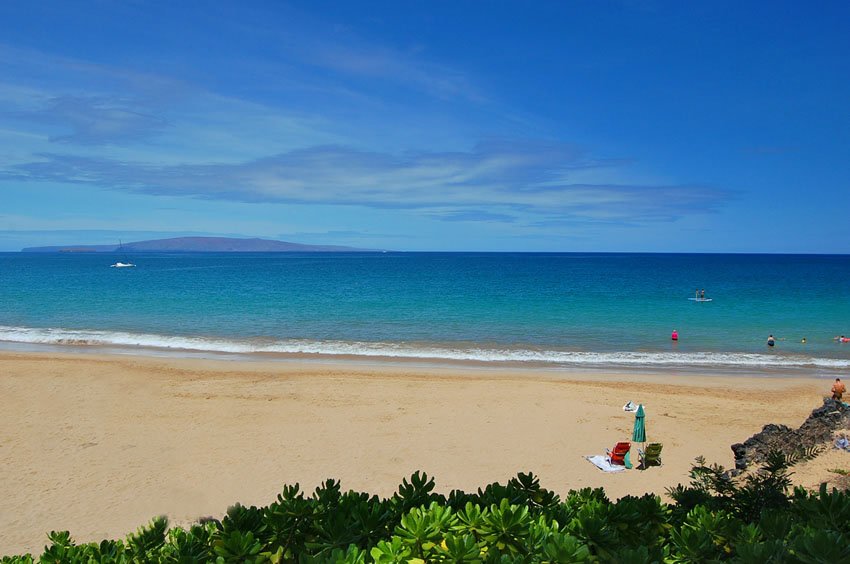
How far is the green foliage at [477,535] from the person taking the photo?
2750 mm

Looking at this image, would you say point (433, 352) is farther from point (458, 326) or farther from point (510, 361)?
point (458, 326)

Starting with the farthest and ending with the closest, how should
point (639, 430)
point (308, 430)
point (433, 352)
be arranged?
1. point (433, 352)
2. point (308, 430)
3. point (639, 430)

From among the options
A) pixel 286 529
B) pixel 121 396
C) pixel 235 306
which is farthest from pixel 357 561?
pixel 235 306

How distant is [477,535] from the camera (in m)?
3.17

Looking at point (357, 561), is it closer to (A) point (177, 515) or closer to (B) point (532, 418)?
(A) point (177, 515)

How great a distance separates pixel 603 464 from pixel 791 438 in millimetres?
3699

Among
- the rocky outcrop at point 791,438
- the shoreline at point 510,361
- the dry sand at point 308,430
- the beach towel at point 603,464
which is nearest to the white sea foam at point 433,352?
the shoreline at point 510,361

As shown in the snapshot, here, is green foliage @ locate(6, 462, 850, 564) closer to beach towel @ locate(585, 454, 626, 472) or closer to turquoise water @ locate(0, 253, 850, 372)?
beach towel @ locate(585, 454, 626, 472)

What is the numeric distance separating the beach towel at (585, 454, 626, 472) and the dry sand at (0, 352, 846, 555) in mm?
177

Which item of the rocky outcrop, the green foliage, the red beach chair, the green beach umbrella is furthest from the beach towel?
the green foliage

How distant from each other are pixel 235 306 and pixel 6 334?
14784mm

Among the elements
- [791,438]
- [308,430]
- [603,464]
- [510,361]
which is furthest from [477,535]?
[510,361]

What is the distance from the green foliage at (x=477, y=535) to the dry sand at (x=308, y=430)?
662 centimetres

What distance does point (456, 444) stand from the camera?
12.5 metres
